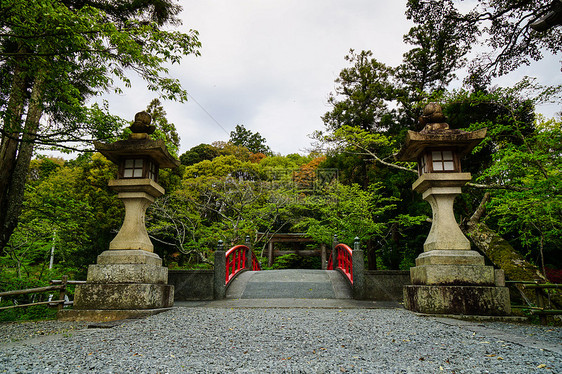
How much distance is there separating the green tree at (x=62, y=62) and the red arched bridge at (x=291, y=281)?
3821 mm

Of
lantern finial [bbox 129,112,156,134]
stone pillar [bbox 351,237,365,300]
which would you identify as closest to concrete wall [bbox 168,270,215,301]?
stone pillar [bbox 351,237,365,300]

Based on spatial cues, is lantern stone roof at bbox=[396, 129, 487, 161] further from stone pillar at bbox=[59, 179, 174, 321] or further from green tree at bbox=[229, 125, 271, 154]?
green tree at bbox=[229, 125, 271, 154]

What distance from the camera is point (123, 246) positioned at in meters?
4.31

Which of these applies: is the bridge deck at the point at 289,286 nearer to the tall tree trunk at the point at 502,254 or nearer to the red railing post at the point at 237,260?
the red railing post at the point at 237,260

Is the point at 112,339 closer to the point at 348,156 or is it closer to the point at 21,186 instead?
the point at 21,186

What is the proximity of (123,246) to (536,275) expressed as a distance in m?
8.50

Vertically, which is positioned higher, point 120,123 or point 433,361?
point 120,123

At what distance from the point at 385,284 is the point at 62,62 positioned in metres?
6.89

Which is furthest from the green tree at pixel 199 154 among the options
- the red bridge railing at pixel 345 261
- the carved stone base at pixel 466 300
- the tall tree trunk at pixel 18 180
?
the carved stone base at pixel 466 300

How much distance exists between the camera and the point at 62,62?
4.14m

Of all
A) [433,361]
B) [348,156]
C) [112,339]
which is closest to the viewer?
[433,361]

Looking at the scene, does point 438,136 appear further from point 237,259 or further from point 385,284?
point 237,259

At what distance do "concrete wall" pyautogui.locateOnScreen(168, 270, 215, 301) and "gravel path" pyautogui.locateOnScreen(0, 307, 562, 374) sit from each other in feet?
10.2

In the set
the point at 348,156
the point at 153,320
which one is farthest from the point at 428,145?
the point at 348,156
